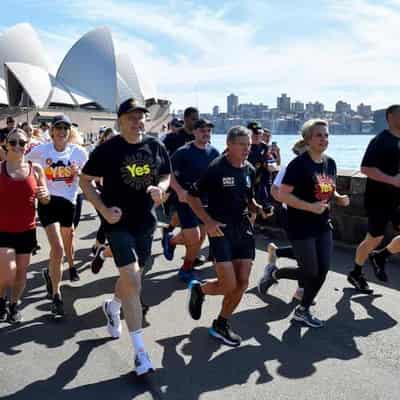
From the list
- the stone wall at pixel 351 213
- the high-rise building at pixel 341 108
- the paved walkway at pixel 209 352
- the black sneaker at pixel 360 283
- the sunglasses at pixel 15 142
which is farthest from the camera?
the high-rise building at pixel 341 108

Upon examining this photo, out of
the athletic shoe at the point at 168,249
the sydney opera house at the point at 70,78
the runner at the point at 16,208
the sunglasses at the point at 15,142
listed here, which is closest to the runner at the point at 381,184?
the athletic shoe at the point at 168,249

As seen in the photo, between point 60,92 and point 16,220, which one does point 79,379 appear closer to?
point 16,220

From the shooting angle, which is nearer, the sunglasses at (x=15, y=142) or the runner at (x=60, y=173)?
the sunglasses at (x=15, y=142)

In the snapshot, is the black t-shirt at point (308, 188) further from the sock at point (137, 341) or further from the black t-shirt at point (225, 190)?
the sock at point (137, 341)

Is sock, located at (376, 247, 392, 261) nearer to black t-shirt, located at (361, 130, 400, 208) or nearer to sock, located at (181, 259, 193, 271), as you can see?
black t-shirt, located at (361, 130, 400, 208)

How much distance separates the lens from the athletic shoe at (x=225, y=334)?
3854mm

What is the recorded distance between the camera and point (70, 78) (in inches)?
2372

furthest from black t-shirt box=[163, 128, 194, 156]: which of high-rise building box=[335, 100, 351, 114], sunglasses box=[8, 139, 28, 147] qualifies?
high-rise building box=[335, 100, 351, 114]

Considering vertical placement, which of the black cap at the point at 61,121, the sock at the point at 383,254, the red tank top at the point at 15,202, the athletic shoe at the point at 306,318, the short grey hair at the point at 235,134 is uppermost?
the black cap at the point at 61,121

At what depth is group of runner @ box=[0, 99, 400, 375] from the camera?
3.57 metres

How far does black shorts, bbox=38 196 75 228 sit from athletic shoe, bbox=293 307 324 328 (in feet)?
7.70

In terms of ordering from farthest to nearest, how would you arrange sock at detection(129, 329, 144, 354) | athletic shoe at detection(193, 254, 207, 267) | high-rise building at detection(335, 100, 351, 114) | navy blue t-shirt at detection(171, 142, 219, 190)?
1. high-rise building at detection(335, 100, 351, 114)
2. athletic shoe at detection(193, 254, 207, 267)
3. navy blue t-shirt at detection(171, 142, 219, 190)
4. sock at detection(129, 329, 144, 354)

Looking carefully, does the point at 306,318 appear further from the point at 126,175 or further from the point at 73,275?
the point at 73,275

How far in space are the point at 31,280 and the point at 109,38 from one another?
5800cm
